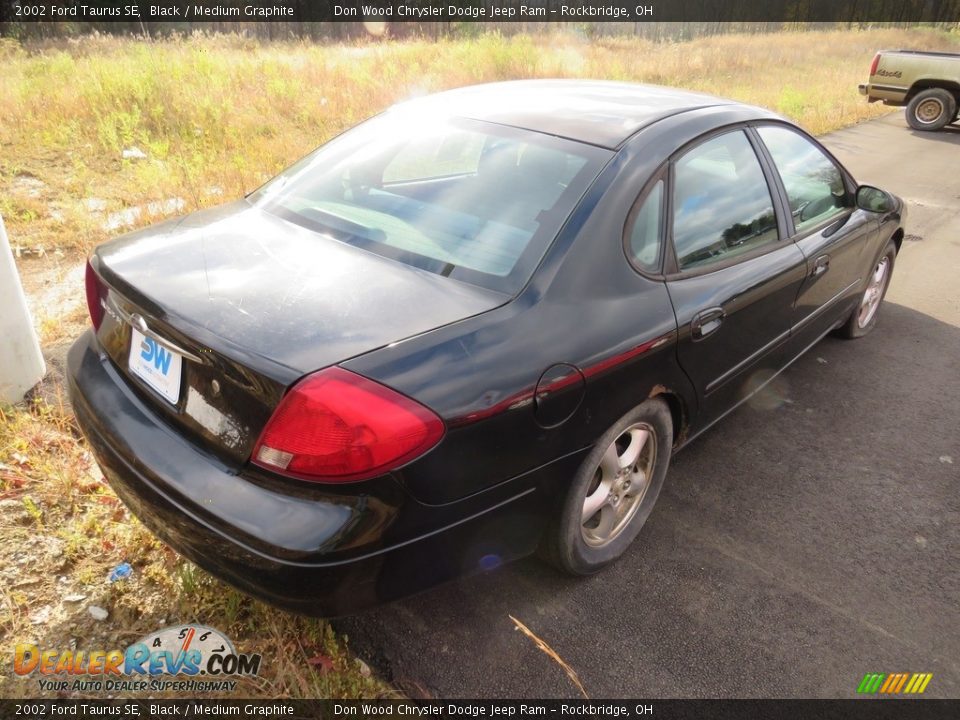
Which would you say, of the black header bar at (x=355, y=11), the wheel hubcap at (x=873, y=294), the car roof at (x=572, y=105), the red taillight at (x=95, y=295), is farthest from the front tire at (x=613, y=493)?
the black header bar at (x=355, y=11)

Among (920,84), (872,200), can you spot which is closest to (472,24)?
(920,84)

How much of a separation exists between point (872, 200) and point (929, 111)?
11.6m

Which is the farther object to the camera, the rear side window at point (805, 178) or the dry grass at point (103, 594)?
the rear side window at point (805, 178)

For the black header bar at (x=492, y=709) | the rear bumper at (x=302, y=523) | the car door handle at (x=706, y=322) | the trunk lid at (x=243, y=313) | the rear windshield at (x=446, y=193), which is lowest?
the black header bar at (x=492, y=709)

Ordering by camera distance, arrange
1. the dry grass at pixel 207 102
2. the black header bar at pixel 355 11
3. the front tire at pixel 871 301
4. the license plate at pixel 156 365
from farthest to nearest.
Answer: the black header bar at pixel 355 11
the dry grass at pixel 207 102
the front tire at pixel 871 301
the license plate at pixel 156 365

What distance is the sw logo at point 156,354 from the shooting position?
1.97m

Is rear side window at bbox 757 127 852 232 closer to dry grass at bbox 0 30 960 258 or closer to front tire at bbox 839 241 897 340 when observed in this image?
front tire at bbox 839 241 897 340

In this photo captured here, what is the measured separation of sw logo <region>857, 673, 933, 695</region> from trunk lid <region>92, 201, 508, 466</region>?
169 cm

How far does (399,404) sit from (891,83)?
47.5ft

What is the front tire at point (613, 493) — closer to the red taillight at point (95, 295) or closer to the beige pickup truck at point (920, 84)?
the red taillight at point (95, 295)

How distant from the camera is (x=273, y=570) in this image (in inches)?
67.5

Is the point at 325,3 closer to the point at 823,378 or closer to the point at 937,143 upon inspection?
the point at 937,143

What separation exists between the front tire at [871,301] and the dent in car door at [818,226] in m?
0.51

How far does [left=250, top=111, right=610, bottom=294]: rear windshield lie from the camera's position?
7.15 ft
